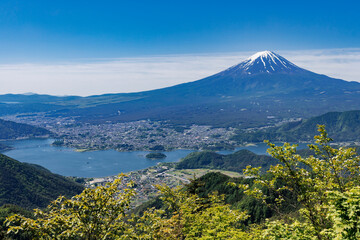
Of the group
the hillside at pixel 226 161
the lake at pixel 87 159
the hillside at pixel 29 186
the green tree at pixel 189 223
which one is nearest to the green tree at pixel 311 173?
the green tree at pixel 189 223

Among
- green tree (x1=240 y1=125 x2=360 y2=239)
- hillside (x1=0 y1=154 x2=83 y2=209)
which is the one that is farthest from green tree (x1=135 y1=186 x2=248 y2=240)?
hillside (x1=0 y1=154 x2=83 y2=209)

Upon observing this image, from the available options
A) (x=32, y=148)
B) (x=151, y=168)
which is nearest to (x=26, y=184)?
(x=151, y=168)

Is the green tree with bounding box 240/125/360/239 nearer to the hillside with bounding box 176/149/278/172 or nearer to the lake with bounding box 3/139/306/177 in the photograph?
the lake with bounding box 3/139/306/177

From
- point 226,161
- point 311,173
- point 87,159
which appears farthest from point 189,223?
point 87,159

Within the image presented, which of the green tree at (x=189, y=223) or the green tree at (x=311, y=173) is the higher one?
the green tree at (x=311, y=173)

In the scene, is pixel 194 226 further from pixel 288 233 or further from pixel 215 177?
pixel 215 177

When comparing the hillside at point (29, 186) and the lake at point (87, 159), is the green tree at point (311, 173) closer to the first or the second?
the hillside at point (29, 186)

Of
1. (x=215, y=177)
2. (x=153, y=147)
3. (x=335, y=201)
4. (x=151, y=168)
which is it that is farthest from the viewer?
(x=153, y=147)

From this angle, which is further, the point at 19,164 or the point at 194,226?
the point at 19,164
